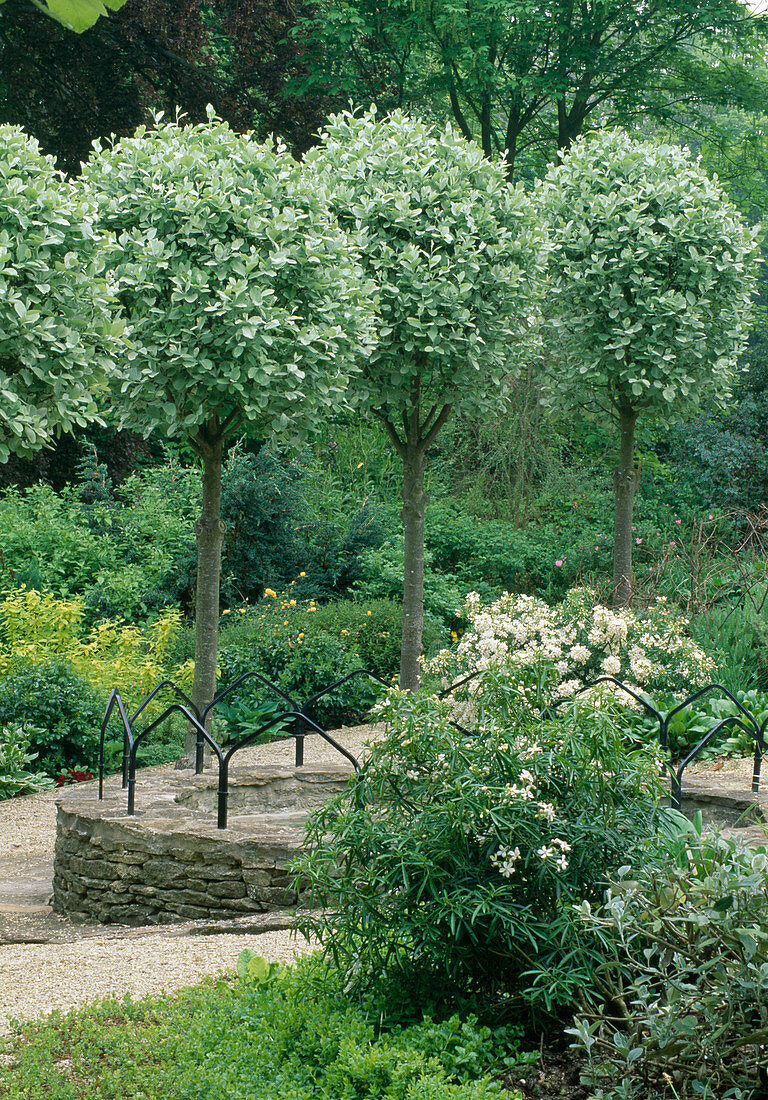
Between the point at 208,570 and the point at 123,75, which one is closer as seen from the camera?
the point at 208,570

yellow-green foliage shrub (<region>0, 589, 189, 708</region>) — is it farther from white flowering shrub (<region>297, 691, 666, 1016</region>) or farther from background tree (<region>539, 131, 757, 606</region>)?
white flowering shrub (<region>297, 691, 666, 1016</region>)

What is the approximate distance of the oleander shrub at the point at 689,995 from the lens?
221cm

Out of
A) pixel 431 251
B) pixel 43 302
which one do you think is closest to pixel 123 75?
pixel 431 251

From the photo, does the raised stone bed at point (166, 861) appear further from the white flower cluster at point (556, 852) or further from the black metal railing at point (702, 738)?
the white flower cluster at point (556, 852)

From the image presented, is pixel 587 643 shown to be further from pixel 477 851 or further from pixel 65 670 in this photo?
pixel 65 670

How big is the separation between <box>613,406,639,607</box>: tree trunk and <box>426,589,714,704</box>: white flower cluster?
155 cm

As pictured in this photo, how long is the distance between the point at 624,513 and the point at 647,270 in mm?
2026

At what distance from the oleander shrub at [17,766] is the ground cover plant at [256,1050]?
3833 mm

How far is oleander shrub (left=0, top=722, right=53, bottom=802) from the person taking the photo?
664cm

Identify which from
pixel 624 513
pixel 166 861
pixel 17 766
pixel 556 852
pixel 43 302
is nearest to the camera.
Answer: pixel 556 852

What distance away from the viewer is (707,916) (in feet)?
7.56

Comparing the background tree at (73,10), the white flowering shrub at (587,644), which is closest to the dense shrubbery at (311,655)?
the white flowering shrub at (587,644)

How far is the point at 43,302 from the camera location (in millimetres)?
4551

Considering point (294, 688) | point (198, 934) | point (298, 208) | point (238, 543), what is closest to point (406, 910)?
point (198, 934)
